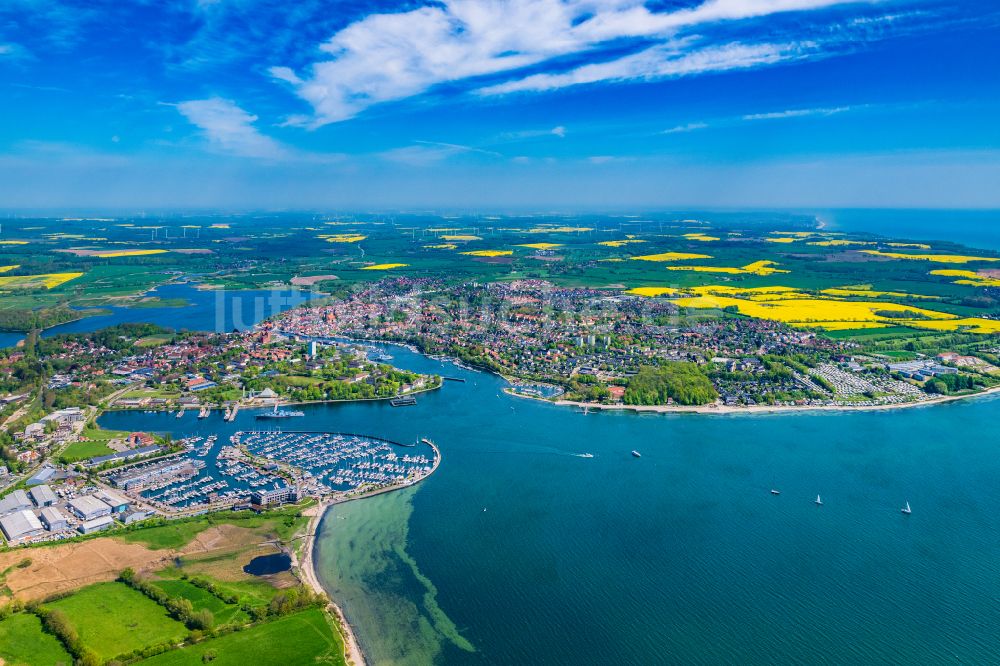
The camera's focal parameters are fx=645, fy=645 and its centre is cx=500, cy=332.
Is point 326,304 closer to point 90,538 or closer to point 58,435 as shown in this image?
point 58,435

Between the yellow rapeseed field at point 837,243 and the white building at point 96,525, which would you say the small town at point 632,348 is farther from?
the yellow rapeseed field at point 837,243

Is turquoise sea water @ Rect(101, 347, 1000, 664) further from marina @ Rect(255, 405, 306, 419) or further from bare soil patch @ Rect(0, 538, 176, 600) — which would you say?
bare soil patch @ Rect(0, 538, 176, 600)

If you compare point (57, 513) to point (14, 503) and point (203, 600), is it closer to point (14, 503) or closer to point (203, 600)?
point (14, 503)

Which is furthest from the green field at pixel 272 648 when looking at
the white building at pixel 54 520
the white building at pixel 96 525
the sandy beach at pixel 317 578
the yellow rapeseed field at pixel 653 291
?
the yellow rapeseed field at pixel 653 291

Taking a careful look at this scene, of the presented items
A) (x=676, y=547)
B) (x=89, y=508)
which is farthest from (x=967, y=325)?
(x=89, y=508)

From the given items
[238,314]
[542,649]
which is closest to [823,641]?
[542,649]

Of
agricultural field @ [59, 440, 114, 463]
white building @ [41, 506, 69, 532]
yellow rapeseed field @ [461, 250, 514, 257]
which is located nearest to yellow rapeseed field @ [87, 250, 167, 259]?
yellow rapeseed field @ [461, 250, 514, 257]

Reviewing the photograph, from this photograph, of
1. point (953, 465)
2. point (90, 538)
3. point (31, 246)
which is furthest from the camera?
point (31, 246)
